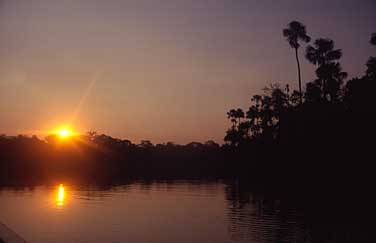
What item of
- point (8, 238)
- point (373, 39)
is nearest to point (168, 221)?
point (8, 238)

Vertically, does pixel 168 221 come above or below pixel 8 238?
below

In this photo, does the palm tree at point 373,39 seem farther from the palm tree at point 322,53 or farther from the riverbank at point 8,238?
the riverbank at point 8,238

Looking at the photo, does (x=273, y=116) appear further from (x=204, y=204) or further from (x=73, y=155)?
(x=73, y=155)

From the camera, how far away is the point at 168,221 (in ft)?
93.5

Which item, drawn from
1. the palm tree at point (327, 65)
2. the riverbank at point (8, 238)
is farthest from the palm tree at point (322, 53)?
the riverbank at point (8, 238)

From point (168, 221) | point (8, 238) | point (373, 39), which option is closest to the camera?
point (8, 238)

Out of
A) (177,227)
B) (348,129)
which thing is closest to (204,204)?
(177,227)

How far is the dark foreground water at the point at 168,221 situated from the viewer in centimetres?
2272

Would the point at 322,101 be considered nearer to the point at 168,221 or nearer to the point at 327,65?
the point at 327,65

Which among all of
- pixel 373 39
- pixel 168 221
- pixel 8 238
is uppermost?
pixel 373 39

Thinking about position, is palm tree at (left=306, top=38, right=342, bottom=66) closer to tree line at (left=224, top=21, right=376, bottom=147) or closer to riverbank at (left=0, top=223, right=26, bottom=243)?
tree line at (left=224, top=21, right=376, bottom=147)

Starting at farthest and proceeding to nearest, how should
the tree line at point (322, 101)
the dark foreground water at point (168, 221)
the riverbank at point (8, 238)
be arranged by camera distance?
1. the tree line at point (322, 101)
2. the dark foreground water at point (168, 221)
3. the riverbank at point (8, 238)

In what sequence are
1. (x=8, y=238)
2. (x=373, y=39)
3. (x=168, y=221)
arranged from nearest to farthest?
(x=8, y=238) < (x=168, y=221) < (x=373, y=39)

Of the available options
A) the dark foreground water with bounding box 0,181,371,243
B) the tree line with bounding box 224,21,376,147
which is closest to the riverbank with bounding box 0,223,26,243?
the dark foreground water with bounding box 0,181,371,243
